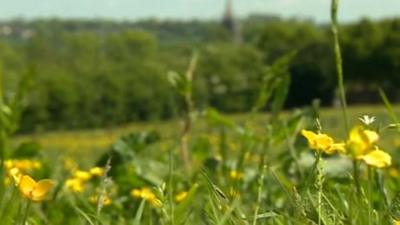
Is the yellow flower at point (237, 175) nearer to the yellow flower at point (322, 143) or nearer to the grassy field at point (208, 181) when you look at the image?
the grassy field at point (208, 181)

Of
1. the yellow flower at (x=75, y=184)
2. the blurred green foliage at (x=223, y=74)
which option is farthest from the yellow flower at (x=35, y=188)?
the blurred green foliage at (x=223, y=74)

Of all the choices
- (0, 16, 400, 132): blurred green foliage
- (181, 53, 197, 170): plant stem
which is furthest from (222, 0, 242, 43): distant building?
(181, 53, 197, 170): plant stem

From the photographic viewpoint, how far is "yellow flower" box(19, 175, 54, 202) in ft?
1.96

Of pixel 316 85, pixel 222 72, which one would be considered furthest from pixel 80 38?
pixel 316 85

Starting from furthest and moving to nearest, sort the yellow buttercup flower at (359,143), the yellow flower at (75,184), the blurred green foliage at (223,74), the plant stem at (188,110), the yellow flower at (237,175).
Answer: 1. the blurred green foliage at (223,74)
2. the plant stem at (188,110)
3. the yellow flower at (75,184)
4. the yellow flower at (237,175)
5. the yellow buttercup flower at (359,143)

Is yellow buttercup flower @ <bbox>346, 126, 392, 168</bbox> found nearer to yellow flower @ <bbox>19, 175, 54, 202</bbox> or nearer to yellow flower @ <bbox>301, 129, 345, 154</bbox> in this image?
yellow flower @ <bbox>301, 129, 345, 154</bbox>

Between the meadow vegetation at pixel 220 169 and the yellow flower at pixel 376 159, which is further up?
the yellow flower at pixel 376 159

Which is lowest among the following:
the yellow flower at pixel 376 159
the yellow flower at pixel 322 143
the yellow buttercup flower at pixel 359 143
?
the yellow flower at pixel 322 143

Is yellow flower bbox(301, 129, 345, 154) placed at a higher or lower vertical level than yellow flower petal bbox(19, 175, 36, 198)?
higher

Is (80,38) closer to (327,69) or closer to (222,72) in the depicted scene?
(222,72)

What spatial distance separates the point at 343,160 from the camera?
5.12 ft

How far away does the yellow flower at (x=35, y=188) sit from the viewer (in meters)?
0.60

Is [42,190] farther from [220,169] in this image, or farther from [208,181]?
[220,169]

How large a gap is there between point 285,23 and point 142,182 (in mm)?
65607
